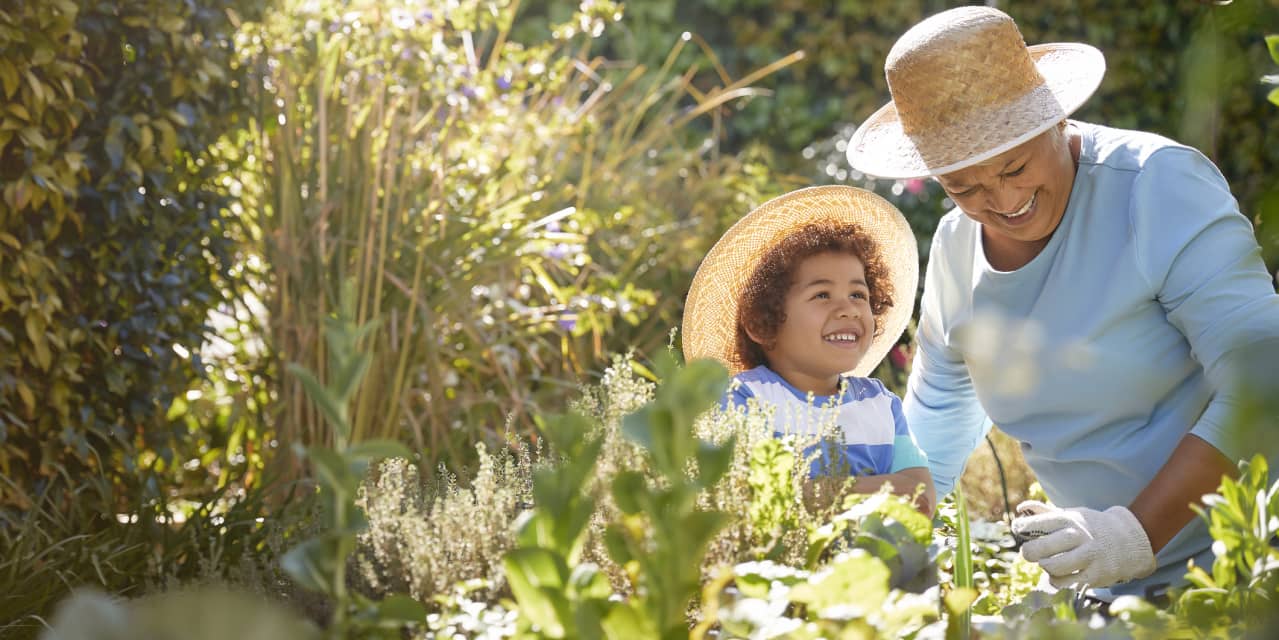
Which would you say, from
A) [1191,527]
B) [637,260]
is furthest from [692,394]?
[637,260]

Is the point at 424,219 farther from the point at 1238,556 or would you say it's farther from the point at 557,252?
the point at 1238,556

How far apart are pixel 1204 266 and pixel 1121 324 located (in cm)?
18

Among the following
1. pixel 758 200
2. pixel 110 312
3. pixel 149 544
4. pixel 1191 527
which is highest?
pixel 758 200

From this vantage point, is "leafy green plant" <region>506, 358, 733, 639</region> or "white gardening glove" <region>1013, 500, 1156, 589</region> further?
"white gardening glove" <region>1013, 500, 1156, 589</region>

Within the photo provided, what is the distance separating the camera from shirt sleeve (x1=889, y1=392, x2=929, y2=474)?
2371mm

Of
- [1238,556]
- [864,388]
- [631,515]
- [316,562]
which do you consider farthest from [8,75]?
[1238,556]

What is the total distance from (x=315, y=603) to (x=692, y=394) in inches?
29.4

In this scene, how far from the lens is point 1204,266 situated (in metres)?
1.84

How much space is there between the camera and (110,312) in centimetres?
302

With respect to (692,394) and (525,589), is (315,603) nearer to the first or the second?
(525,589)

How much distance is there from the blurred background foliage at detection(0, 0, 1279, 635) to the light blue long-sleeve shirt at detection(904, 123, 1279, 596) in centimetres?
97

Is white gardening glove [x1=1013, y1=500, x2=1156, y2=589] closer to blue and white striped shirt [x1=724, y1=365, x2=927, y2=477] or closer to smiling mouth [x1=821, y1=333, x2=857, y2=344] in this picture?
blue and white striped shirt [x1=724, y1=365, x2=927, y2=477]

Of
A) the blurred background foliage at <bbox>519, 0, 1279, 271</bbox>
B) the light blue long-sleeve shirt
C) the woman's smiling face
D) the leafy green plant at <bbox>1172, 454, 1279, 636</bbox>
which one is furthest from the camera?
the blurred background foliage at <bbox>519, 0, 1279, 271</bbox>

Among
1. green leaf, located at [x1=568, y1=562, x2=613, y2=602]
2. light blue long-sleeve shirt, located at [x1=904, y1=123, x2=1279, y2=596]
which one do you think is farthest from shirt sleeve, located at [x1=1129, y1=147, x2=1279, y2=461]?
green leaf, located at [x1=568, y1=562, x2=613, y2=602]
